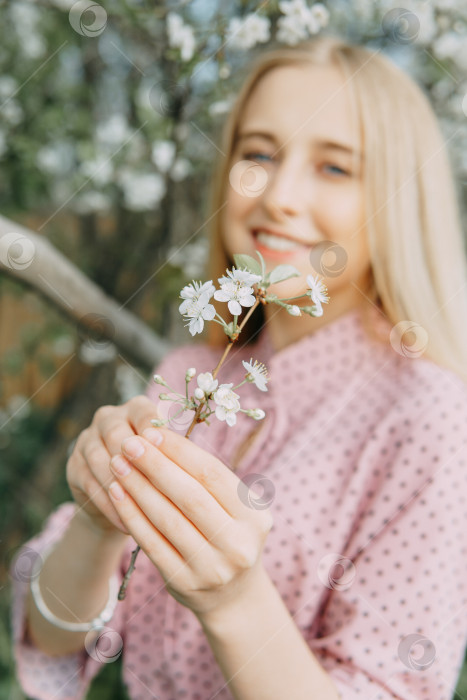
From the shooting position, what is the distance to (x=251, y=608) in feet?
1.91

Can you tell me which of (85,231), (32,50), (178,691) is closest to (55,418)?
(85,231)

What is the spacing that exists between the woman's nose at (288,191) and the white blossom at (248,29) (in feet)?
0.85

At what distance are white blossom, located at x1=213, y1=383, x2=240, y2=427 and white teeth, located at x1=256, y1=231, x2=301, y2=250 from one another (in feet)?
1.31

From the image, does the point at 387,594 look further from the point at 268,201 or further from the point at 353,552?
the point at 268,201

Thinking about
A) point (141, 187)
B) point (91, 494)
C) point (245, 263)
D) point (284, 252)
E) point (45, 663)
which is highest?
point (141, 187)

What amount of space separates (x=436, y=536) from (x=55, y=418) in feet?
5.68

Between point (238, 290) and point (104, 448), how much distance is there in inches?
9.3

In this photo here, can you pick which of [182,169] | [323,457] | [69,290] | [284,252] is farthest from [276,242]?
[182,169]

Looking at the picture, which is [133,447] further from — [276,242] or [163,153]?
[163,153]

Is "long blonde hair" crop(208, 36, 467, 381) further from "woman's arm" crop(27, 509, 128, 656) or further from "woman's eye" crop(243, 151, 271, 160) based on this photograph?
"woman's arm" crop(27, 509, 128, 656)

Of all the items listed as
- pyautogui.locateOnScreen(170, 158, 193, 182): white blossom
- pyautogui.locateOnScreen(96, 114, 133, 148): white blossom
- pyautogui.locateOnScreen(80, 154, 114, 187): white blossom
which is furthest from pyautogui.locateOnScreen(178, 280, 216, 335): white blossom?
pyautogui.locateOnScreen(96, 114, 133, 148): white blossom

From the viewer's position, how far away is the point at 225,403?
420mm

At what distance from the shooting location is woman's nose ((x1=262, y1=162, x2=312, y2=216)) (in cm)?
78

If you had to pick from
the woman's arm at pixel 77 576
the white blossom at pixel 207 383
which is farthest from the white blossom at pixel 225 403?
the woman's arm at pixel 77 576
